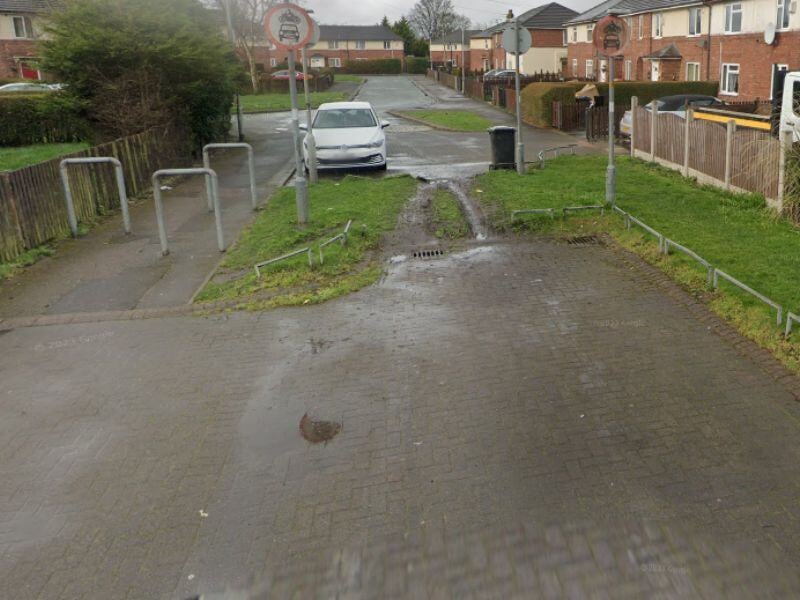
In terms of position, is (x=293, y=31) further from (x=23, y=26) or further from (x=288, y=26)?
(x=23, y=26)

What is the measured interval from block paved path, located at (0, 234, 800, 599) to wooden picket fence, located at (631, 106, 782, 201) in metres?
5.11

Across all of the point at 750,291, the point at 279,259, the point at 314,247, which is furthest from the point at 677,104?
the point at 750,291

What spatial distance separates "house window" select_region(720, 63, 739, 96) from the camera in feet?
94.7

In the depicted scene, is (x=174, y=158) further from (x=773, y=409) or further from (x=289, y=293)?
(x=773, y=409)

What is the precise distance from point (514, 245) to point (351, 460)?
5.49 meters

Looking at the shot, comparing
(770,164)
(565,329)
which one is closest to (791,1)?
(770,164)

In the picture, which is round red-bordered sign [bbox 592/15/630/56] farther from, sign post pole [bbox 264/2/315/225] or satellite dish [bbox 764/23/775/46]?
satellite dish [bbox 764/23/775/46]

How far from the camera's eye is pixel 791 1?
80.4 ft

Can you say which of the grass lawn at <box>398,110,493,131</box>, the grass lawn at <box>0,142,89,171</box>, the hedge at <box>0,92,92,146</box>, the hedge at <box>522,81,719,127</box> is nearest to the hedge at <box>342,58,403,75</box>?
the grass lawn at <box>398,110,493,131</box>

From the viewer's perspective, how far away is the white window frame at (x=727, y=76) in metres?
28.7

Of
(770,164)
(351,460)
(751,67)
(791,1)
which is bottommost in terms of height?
(351,460)

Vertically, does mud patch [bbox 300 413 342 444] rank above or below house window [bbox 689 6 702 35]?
below

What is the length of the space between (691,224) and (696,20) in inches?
1042

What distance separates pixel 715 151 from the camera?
41.6ft
